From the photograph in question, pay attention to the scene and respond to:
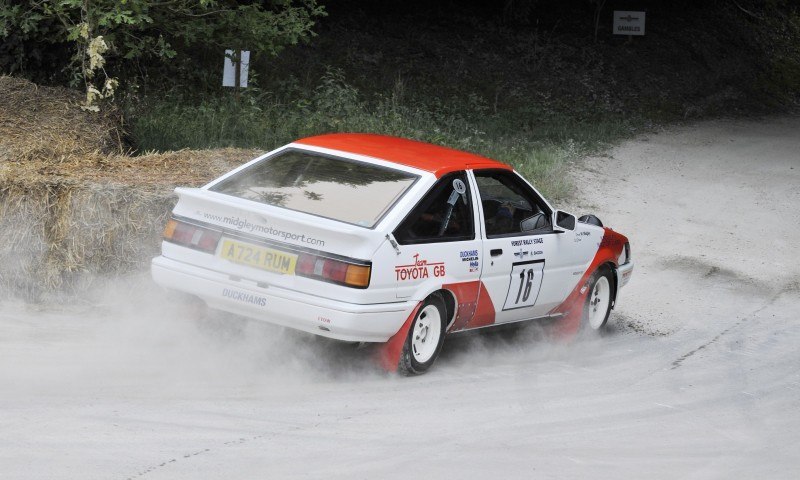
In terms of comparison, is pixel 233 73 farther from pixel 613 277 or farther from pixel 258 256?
pixel 258 256

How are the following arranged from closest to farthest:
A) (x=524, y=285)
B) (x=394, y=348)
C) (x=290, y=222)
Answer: (x=290, y=222), (x=394, y=348), (x=524, y=285)

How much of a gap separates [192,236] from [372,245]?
1223 millimetres

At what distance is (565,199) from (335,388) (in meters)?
8.78

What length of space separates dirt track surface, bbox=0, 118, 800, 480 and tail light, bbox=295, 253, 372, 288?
0.69 metres

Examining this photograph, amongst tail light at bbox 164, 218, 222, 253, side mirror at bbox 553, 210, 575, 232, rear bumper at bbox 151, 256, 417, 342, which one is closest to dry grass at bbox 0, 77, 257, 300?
tail light at bbox 164, 218, 222, 253

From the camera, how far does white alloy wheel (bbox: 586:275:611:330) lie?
946 centimetres

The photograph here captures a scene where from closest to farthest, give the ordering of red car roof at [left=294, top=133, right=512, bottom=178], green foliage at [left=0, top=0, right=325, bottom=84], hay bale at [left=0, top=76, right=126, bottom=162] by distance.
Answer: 1. red car roof at [left=294, top=133, right=512, bottom=178]
2. hay bale at [left=0, top=76, right=126, bottom=162]
3. green foliage at [left=0, top=0, right=325, bottom=84]

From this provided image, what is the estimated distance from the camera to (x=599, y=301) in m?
9.59

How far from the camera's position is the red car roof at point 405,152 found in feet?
25.6

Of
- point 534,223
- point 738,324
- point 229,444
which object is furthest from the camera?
point 738,324

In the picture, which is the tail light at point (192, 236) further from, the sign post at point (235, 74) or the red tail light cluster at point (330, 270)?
the sign post at point (235, 74)

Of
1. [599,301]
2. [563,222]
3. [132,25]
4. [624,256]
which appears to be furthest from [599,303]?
[132,25]

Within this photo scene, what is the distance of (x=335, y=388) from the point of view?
7020mm

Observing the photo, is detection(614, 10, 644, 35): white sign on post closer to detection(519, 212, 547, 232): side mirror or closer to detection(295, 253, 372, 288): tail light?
detection(519, 212, 547, 232): side mirror
